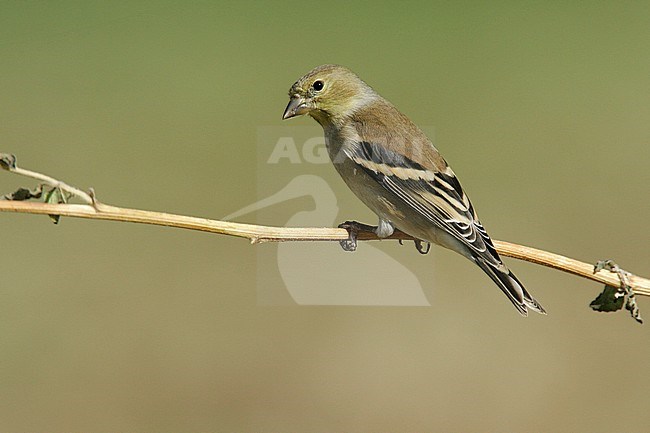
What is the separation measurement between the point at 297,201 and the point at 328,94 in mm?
2321

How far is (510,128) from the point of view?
7414 mm

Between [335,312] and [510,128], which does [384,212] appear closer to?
[335,312]

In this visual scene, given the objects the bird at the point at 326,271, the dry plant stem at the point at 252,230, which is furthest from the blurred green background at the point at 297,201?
the dry plant stem at the point at 252,230

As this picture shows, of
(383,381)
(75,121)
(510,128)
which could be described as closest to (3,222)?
(75,121)

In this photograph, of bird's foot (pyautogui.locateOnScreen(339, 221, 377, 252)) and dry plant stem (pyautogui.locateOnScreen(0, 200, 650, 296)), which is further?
bird's foot (pyautogui.locateOnScreen(339, 221, 377, 252))

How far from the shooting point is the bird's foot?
2.72 m

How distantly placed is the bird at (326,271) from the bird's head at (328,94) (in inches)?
18.5

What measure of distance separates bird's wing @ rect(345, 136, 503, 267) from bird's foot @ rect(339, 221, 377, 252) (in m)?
0.18

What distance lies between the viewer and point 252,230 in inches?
80.7

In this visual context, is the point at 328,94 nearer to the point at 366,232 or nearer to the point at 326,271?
the point at 366,232

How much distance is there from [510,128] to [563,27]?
209 centimetres

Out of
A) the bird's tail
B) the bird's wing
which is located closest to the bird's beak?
the bird's wing

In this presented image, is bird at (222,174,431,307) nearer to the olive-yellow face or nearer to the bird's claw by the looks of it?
the bird's claw

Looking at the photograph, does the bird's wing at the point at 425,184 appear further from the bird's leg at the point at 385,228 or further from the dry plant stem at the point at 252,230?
the dry plant stem at the point at 252,230
